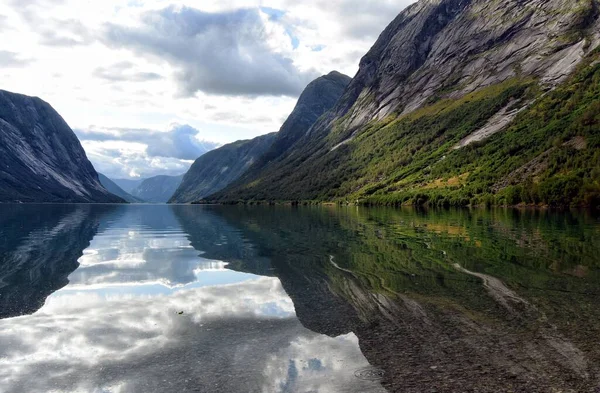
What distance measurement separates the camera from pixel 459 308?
15.7 meters

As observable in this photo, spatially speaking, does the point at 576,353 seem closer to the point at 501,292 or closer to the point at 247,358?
the point at 501,292

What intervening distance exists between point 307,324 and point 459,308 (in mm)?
5773

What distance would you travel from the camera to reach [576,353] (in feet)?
35.8

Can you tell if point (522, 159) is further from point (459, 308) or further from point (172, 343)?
point (172, 343)

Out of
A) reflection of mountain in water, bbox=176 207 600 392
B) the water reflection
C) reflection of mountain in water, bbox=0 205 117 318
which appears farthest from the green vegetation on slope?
reflection of mountain in water, bbox=0 205 117 318

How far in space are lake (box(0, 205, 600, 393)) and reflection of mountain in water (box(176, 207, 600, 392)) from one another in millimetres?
62

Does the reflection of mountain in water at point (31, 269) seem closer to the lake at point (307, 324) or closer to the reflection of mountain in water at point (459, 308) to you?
the lake at point (307, 324)

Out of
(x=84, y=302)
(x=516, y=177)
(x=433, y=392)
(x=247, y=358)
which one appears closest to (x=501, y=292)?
(x=433, y=392)

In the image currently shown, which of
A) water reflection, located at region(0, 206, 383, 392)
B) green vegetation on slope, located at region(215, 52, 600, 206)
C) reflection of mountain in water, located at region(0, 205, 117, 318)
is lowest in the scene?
water reflection, located at region(0, 206, 383, 392)

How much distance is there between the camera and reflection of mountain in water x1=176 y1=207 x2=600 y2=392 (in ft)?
33.0

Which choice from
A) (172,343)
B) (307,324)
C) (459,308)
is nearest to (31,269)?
(172,343)

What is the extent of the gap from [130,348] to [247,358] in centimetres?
360

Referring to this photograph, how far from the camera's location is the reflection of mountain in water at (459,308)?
33.0 feet

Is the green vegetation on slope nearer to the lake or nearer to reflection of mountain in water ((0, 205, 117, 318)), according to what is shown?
the lake
